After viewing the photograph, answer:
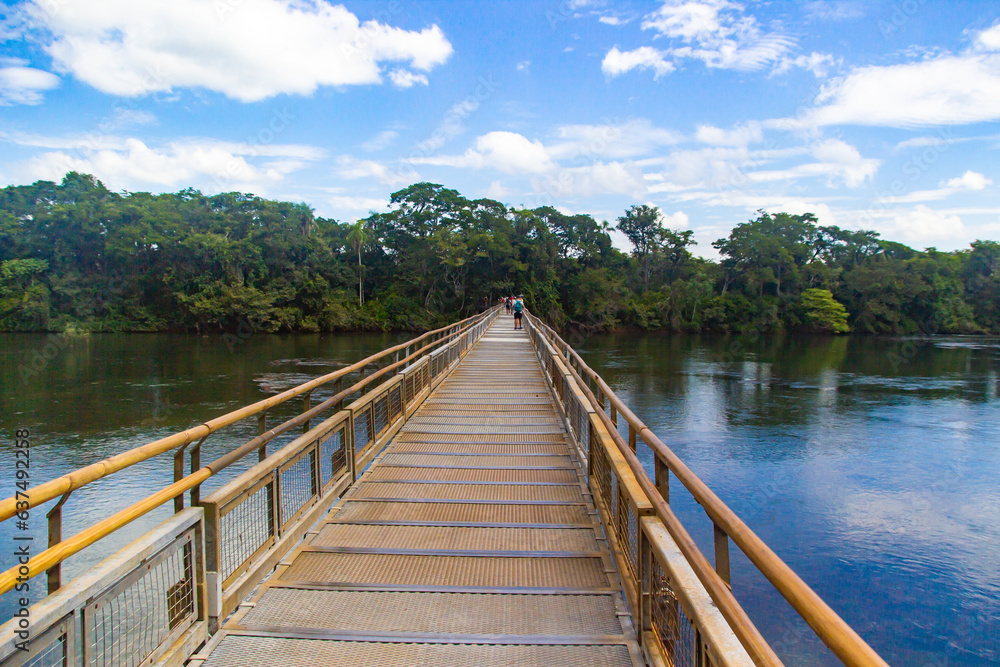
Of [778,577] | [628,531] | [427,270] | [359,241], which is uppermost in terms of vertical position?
[359,241]

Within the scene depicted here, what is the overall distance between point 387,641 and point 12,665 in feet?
4.91

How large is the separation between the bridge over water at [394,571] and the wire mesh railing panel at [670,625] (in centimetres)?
1

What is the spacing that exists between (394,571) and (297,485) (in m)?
0.95

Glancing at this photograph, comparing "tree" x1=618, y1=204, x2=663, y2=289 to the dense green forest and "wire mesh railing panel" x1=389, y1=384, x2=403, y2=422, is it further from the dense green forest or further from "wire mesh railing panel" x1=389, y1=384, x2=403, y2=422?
"wire mesh railing panel" x1=389, y1=384, x2=403, y2=422

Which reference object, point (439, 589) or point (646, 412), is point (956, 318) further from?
point (439, 589)

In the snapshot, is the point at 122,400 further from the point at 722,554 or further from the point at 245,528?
the point at 722,554

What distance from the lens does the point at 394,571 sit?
3.70 meters

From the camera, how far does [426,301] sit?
59.3 metres

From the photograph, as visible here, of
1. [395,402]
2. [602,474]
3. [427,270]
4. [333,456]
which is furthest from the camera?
[427,270]

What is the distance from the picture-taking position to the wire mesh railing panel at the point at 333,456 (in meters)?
4.87

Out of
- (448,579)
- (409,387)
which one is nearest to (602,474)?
(448,579)

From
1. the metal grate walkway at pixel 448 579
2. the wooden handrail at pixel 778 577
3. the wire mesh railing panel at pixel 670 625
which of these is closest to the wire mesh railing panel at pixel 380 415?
the metal grate walkway at pixel 448 579

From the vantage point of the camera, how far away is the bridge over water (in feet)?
6.81

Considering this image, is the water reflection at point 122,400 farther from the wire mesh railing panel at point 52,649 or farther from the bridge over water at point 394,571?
the wire mesh railing panel at point 52,649
